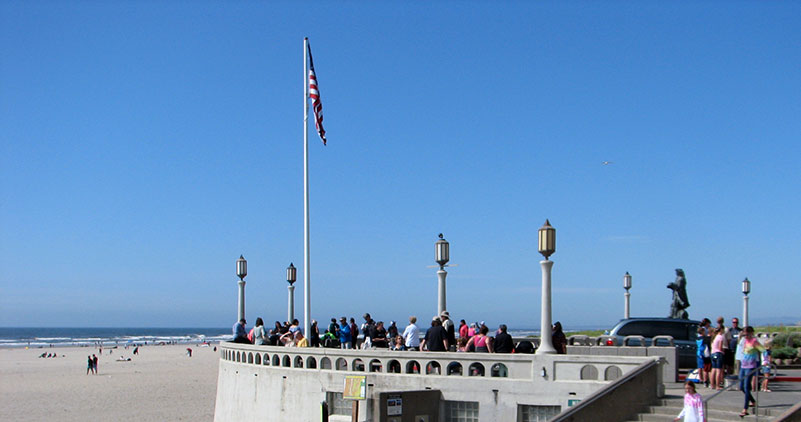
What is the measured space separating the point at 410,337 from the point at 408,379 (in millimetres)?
2490

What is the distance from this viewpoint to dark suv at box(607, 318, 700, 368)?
62.6ft

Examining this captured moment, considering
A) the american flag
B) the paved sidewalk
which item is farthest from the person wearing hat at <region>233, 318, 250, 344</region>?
the paved sidewalk

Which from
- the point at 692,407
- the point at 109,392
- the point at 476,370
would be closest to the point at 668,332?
Result: the point at 476,370

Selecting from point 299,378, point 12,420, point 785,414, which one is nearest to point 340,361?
point 299,378

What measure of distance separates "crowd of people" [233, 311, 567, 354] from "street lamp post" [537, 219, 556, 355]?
1296 mm

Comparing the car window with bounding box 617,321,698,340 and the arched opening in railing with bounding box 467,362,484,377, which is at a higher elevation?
the car window with bounding box 617,321,698,340

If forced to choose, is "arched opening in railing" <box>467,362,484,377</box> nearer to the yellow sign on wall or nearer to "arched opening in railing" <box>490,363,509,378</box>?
"arched opening in railing" <box>490,363,509,378</box>

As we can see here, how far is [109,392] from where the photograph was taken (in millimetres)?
45562

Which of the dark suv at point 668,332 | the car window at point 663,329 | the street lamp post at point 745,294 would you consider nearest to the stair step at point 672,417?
the dark suv at point 668,332

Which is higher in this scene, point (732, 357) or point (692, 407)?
point (692, 407)

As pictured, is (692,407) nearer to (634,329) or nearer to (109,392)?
(634,329)

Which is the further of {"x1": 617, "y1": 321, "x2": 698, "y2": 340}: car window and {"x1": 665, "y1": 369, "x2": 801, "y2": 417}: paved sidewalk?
{"x1": 617, "y1": 321, "x2": 698, "y2": 340}: car window

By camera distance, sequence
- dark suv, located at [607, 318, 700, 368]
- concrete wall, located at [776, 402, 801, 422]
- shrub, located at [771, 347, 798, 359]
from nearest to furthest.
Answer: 1. concrete wall, located at [776, 402, 801, 422]
2. dark suv, located at [607, 318, 700, 368]
3. shrub, located at [771, 347, 798, 359]

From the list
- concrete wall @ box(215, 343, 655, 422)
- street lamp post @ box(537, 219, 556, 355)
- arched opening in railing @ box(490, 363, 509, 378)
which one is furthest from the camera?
arched opening in railing @ box(490, 363, 509, 378)
